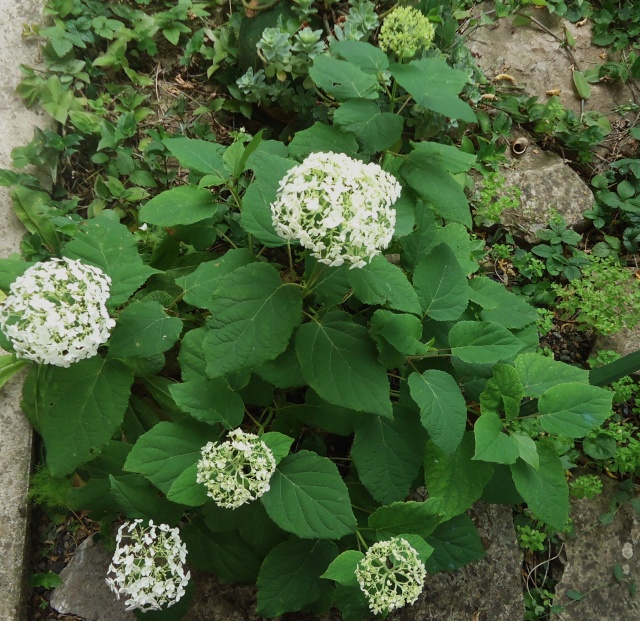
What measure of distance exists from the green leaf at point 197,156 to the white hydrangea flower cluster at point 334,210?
2.60ft

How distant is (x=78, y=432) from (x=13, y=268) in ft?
2.29

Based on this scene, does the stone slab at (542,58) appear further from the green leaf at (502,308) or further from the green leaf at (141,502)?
the green leaf at (141,502)

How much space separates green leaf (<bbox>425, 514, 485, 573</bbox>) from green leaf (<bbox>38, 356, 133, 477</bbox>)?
1.40 m

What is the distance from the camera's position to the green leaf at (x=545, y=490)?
216 cm

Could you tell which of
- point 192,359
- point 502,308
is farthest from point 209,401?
point 502,308

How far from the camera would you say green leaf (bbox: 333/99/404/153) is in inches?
94.2

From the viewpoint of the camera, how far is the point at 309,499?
1.97m

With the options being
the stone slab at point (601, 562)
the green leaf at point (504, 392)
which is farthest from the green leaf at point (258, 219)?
the stone slab at point (601, 562)

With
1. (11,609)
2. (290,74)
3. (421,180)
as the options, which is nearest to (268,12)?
(290,74)

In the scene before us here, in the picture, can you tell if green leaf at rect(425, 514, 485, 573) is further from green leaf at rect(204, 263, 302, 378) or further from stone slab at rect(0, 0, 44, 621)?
stone slab at rect(0, 0, 44, 621)

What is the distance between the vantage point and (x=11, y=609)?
2.54m

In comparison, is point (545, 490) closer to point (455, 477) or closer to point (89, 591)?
point (455, 477)

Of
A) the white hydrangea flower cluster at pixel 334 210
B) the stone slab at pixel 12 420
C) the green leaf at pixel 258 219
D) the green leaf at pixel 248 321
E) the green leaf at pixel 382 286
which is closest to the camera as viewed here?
the white hydrangea flower cluster at pixel 334 210

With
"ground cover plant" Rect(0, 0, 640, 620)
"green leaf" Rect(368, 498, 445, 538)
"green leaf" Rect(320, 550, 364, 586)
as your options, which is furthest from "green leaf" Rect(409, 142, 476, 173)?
"green leaf" Rect(320, 550, 364, 586)
